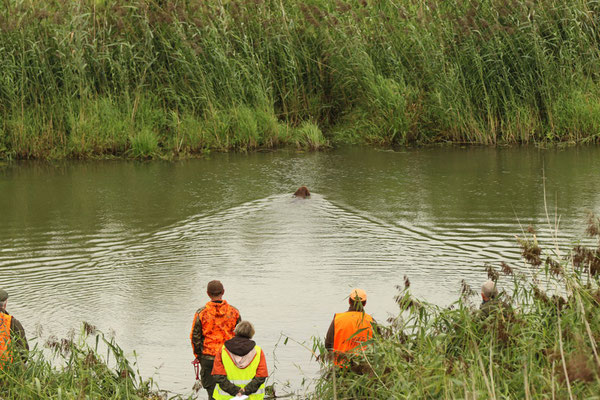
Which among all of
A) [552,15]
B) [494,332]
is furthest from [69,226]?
[552,15]

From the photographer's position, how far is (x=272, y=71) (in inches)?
826

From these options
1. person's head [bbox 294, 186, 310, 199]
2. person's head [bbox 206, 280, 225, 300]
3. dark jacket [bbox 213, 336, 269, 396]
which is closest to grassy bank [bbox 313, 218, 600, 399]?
dark jacket [bbox 213, 336, 269, 396]

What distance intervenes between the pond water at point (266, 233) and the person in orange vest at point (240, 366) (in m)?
1.17

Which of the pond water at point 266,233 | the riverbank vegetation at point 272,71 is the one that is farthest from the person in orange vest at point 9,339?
the riverbank vegetation at point 272,71

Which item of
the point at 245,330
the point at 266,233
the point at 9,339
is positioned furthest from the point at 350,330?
the point at 266,233

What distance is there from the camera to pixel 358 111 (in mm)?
21344

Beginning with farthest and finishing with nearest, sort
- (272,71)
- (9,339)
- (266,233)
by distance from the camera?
(272,71) < (266,233) < (9,339)

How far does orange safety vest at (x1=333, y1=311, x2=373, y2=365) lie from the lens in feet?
23.0

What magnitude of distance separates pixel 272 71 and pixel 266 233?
28.8 ft

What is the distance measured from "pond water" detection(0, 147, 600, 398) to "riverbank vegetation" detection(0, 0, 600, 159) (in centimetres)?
89

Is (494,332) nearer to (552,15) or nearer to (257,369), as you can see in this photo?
(257,369)

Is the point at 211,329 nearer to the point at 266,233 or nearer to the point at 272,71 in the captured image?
the point at 266,233

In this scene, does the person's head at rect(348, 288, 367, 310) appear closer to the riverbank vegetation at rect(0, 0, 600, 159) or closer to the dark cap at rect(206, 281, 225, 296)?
the dark cap at rect(206, 281, 225, 296)

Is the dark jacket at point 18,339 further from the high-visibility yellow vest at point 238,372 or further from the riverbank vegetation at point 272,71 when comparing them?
the riverbank vegetation at point 272,71
